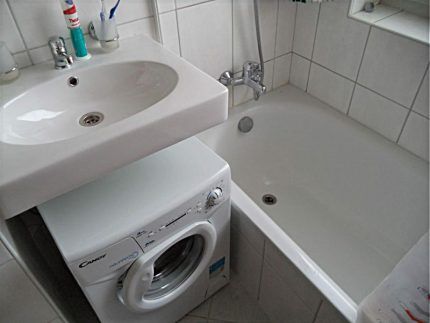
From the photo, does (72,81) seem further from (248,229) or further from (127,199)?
(248,229)

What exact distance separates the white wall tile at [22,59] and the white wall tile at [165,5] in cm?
44

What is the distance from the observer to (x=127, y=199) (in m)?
0.91

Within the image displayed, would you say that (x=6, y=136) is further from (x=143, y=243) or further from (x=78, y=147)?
(x=143, y=243)

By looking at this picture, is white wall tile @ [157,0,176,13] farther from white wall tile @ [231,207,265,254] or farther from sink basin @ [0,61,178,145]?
white wall tile @ [231,207,265,254]

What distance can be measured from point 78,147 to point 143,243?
0.33 m

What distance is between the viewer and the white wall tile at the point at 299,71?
1.59 meters

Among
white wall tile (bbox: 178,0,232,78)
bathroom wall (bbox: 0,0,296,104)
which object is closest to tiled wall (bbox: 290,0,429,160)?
bathroom wall (bbox: 0,0,296,104)

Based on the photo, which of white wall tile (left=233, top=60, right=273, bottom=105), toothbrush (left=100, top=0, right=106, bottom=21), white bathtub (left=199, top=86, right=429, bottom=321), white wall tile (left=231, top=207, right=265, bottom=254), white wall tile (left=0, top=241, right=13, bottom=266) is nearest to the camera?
white wall tile (left=0, top=241, right=13, bottom=266)

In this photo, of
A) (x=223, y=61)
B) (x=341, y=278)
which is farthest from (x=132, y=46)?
(x=341, y=278)

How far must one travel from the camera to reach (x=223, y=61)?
1.42 meters

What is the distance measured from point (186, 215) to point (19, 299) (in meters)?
0.47

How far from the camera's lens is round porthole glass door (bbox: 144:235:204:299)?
1114 mm

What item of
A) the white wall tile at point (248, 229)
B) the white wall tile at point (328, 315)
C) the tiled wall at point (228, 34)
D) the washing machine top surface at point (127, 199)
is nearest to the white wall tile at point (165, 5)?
the tiled wall at point (228, 34)

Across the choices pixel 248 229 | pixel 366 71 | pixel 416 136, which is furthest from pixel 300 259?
pixel 366 71
